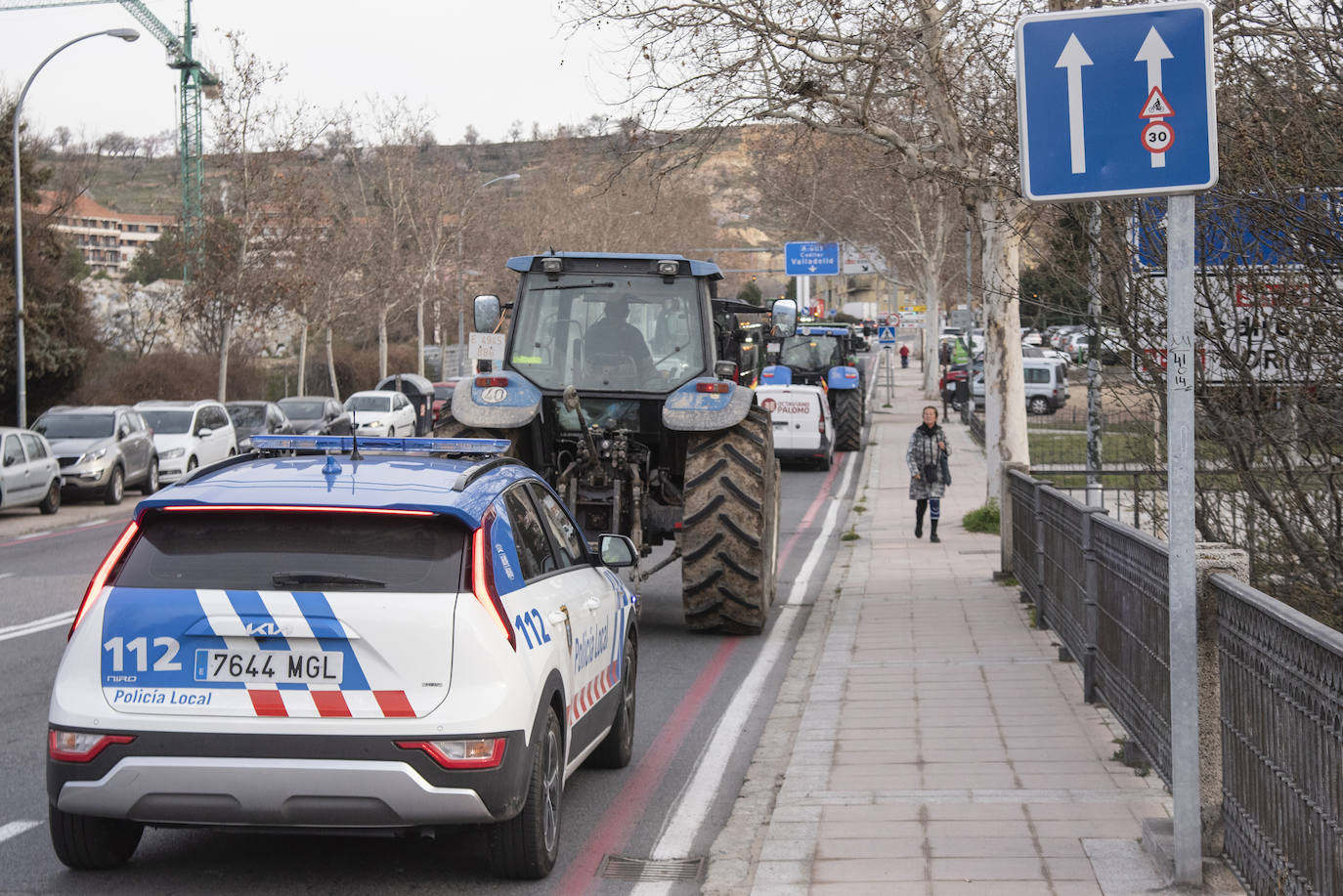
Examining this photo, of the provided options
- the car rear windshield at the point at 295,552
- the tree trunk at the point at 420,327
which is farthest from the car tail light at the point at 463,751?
the tree trunk at the point at 420,327

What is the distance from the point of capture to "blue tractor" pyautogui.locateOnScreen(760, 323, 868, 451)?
36781 millimetres

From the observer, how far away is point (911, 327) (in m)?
133

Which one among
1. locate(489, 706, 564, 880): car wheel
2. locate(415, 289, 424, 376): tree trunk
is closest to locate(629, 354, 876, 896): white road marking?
locate(489, 706, 564, 880): car wheel

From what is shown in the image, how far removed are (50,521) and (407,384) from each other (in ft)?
82.7

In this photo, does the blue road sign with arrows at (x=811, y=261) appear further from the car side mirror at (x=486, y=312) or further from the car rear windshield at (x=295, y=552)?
the car rear windshield at (x=295, y=552)

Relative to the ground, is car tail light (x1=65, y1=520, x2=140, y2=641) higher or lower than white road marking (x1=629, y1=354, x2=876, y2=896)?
higher

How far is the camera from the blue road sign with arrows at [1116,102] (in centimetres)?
540

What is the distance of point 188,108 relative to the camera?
9800cm

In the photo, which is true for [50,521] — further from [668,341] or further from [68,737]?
[68,737]

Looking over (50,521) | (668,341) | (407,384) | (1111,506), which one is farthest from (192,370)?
(668,341)

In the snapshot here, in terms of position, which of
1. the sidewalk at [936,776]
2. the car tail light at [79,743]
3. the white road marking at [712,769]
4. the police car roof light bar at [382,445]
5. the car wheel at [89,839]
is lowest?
the white road marking at [712,769]

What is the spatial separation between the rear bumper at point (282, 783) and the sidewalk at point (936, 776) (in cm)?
119

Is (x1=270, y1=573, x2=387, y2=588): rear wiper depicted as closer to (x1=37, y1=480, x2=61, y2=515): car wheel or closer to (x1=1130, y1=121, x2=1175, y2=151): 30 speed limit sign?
(x1=1130, y1=121, x2=1175, y2=151): 30 speed limit sign

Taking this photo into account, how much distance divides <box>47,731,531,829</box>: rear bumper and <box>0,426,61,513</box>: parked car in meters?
20.9
